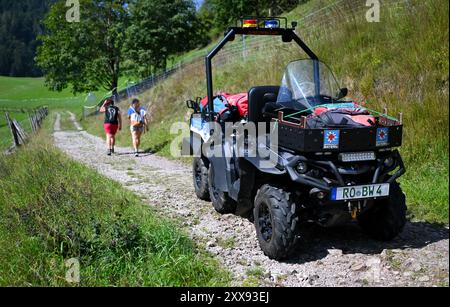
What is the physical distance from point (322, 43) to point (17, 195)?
699cm

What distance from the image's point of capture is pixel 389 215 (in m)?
4.54

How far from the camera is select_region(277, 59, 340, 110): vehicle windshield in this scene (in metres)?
4.81

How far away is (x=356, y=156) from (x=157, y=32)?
25.8 meters

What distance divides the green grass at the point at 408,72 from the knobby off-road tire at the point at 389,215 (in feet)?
2.08

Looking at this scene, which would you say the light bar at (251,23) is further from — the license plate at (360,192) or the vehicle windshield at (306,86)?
the license plate at (360,192)

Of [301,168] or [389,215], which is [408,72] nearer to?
[389,215]

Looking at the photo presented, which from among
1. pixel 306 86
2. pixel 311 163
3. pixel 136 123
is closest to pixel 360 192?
pixel 311 163

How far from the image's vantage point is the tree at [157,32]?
27984 millimetres

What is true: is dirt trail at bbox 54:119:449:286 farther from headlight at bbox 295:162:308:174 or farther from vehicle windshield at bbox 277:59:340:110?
vehicle windshield at bbox 277:59:340:110

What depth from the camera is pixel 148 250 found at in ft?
14.1

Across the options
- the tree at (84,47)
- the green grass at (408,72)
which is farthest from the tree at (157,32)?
the green grass at (408,72)

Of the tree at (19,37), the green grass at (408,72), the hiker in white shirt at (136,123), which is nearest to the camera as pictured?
the green grass at (408,72)
